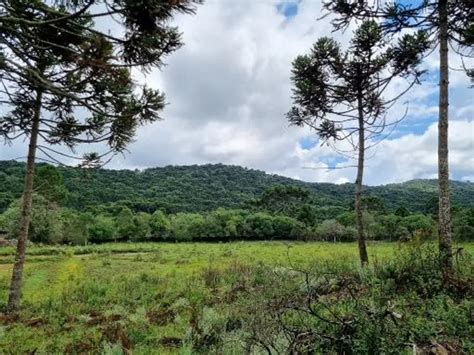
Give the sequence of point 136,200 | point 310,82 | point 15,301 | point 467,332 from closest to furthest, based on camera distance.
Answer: point 467,332, point 15,301, point 310,82, point 136,200

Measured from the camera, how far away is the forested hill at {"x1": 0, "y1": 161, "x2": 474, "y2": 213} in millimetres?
79938

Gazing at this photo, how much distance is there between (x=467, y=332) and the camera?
3.89 metres

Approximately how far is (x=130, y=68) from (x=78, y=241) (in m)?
58.5

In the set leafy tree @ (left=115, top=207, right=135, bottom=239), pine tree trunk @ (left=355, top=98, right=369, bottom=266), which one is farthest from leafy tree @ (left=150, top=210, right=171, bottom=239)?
pine tree trunk @ (left=355, top=98, right=369, bottom=266)

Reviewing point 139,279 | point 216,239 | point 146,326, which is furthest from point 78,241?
point 146,326

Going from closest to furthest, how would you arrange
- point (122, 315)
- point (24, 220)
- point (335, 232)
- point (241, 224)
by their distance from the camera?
point (122, 315)
point (24, 220)
point (335, 232)
point (241, 224)

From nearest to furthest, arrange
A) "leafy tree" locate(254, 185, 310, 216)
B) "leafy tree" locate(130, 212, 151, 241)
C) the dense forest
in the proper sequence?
1. the dense forest
2. "leafy tree" locate(130, 212, 151, 241)
3. "leafy tree" locate(254, 185, 310, 216)

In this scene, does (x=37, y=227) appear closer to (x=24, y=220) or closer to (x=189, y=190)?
(x=24, y=220)

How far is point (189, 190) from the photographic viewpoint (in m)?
119

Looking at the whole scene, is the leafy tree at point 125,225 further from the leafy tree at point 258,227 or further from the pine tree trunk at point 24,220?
the pine tree trunk at point 24,220

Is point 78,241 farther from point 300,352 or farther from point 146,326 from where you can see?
point 300,352

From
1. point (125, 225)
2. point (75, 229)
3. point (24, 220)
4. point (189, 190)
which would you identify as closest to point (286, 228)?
point (125, 225)

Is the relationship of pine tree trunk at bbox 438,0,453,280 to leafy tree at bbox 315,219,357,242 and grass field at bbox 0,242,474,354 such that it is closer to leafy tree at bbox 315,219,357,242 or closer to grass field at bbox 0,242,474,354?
grass field at bbox 0,242,474,354

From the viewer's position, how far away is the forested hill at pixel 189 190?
79.9 metres
